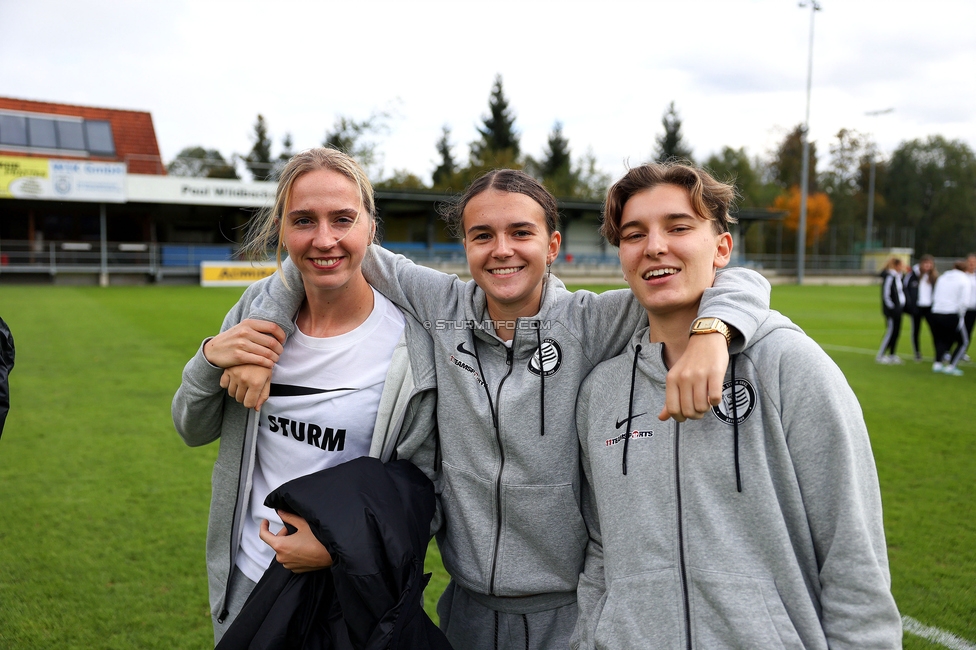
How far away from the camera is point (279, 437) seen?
2176 millimetres

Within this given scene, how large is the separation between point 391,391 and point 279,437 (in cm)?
42

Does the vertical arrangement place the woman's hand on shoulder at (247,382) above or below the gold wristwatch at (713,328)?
below

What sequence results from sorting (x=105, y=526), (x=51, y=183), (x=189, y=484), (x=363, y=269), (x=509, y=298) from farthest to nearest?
(x=51, y=183)
(x=189, y=484)
(x=105, y=526)
(x=363, y=269)
(x=509, y=298)

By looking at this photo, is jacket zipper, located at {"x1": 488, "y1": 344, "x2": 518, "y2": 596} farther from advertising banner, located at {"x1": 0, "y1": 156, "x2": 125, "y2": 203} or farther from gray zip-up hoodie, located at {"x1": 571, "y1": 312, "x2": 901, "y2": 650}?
advertising banner, located at {"x1": 0, "y1": 156, "x2": 125, "y2": 203}

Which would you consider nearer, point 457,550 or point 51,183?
point 457,550

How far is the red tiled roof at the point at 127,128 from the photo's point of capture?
3105 centimetres

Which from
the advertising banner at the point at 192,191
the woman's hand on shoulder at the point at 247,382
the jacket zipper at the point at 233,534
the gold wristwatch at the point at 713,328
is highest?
the advertising banner at the point at 192,191

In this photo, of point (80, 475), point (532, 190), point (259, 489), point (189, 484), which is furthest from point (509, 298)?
point (80, 475)

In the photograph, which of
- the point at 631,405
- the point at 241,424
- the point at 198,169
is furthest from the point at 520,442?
the point at 198,169

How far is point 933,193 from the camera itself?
69.1 m

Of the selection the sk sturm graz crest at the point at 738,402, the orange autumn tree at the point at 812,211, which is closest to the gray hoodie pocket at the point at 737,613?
the sk sturm graz crest at the point at 738,402

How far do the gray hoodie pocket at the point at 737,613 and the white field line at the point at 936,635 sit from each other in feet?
7.61

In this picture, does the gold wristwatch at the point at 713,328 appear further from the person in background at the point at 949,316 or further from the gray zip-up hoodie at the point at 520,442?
the person in background at the point at 949,316

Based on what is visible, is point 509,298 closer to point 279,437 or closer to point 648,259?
point 648,259
